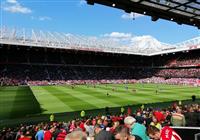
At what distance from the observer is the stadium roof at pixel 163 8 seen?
8891 millimetres

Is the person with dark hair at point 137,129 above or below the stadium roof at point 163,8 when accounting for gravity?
below

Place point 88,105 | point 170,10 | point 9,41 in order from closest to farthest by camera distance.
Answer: point 170,10, point 88,105, point 9,41

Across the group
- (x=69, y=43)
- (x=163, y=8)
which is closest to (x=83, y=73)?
(x=69, y=43)

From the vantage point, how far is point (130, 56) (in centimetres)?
10094

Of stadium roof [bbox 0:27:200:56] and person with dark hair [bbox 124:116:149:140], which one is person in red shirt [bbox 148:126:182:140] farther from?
stadium roof [bbox 0:27:200:56]

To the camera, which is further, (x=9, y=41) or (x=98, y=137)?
(x=9, y=41)

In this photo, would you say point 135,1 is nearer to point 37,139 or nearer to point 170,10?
point 170,10

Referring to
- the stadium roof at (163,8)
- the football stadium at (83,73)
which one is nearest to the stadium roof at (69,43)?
the football stadium at (83,73)

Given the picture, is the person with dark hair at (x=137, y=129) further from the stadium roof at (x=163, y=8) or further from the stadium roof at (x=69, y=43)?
the stadium roof at (x=69, y=43)

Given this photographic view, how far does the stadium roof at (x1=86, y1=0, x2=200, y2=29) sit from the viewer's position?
29.2ft

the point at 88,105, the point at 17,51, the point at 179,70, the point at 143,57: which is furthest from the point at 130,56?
the point at 88,105

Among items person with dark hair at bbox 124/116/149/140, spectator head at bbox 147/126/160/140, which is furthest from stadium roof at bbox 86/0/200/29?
spectator head at bbox 147/126/160/140

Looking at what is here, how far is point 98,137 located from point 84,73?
80534 mm

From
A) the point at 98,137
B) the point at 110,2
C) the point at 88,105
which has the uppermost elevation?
the point at 110,2
